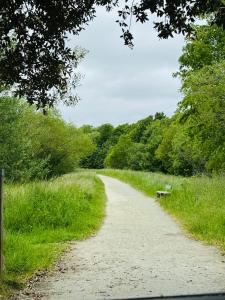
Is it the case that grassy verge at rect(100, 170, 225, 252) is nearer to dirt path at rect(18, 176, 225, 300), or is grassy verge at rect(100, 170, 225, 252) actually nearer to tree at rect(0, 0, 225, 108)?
dirt path at rect(18, 176, 225, 300)

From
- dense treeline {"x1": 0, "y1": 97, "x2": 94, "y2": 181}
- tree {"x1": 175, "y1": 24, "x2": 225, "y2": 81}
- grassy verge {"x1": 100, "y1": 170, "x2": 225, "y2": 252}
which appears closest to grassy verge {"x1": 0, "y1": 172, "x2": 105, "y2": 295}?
grassy verge {"x1": 100, "y1": 170, "x2": 225, "y2": 252}

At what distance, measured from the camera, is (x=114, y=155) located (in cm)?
9712

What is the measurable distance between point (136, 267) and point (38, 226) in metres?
5.13

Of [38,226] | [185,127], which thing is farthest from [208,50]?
[38,226]

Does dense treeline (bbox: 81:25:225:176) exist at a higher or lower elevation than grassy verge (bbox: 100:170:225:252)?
higher

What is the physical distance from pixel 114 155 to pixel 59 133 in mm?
48326

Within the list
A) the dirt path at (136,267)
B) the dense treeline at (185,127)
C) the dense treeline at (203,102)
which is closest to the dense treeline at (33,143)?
the dense treeline at (185,127)

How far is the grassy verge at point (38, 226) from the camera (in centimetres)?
833

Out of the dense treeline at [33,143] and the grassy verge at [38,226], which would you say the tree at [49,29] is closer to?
the grassy verge at [38,226]

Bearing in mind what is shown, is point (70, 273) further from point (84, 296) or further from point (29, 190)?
point (29, 190)

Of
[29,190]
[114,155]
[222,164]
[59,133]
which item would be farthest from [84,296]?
[114,155]

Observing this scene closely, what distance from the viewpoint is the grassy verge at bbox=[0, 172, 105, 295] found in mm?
8328

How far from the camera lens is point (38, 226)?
1293cm

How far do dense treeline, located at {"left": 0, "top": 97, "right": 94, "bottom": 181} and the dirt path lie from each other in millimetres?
10082
